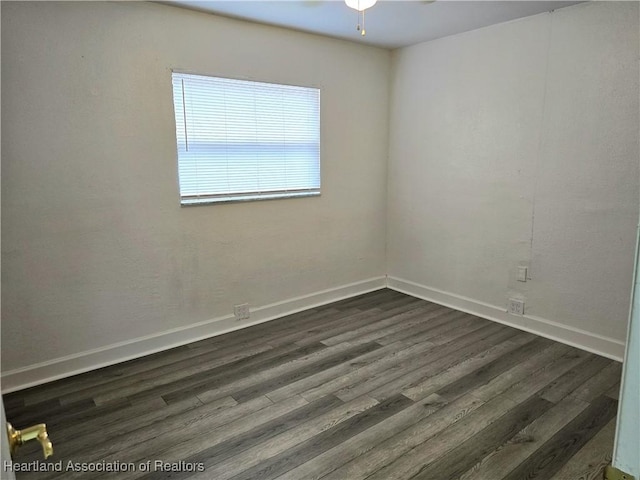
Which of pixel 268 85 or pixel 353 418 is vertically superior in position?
pixel 268 85

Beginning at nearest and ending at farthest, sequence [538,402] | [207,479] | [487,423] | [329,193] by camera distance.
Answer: [207,479]
[487,423]
[538,402]
[329,193]

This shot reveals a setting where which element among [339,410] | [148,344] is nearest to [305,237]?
[148,344]

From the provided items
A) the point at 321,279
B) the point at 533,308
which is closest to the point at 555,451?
the point at 533,308

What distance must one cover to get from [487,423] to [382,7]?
266cm

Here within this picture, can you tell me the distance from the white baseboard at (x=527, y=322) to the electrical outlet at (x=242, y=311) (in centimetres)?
167

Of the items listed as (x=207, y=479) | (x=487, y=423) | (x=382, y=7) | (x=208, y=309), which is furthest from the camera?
(x=208, y=309)

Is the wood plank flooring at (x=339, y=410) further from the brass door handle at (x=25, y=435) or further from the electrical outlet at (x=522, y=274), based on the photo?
the brass door handle at (x=25, y=435)

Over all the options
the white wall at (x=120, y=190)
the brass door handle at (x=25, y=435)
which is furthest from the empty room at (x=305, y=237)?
the brass door handle at (x=25, y=435)

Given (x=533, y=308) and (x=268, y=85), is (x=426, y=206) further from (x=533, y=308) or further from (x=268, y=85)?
(x=268, y=85)

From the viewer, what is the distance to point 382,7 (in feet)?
9.25

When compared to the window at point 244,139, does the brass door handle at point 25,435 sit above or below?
below

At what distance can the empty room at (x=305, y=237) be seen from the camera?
7.06 feet

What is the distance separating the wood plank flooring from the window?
3.95 feet

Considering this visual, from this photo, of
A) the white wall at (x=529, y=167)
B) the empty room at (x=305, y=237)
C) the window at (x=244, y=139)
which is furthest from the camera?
the window at (x=244, y=139)
